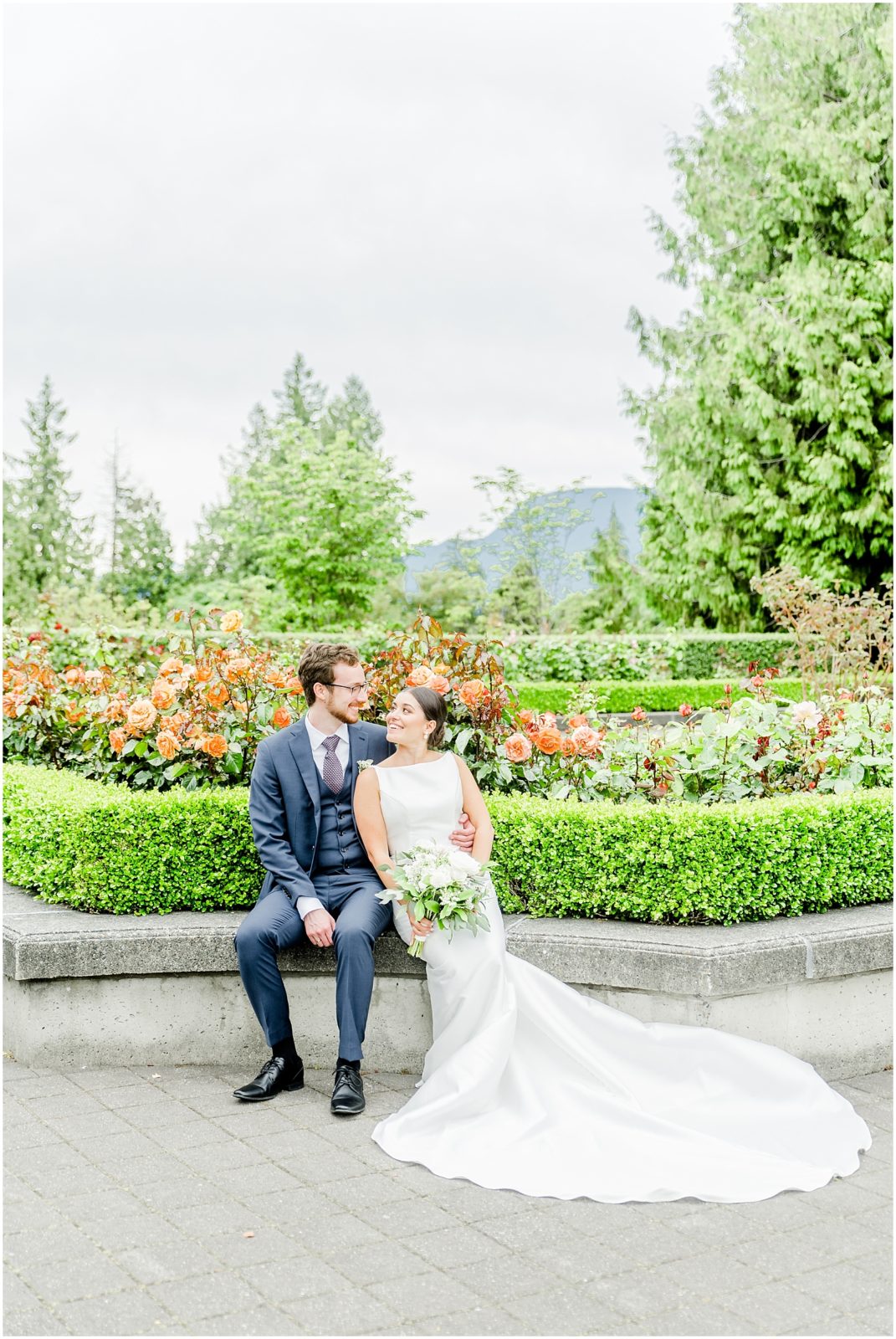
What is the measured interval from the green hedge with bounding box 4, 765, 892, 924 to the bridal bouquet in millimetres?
541

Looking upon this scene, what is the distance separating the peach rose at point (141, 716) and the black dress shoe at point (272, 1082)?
1.66 m

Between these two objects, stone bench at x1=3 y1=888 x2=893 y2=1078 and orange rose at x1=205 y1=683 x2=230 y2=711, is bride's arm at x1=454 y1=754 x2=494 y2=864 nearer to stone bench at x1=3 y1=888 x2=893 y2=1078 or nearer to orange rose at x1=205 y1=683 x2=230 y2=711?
stone bench at x1=3 y1=888 x2=893 y2=1078

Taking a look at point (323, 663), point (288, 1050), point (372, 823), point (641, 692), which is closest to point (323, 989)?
point (288, 1050)

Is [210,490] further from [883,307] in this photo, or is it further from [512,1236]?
[512,1236]

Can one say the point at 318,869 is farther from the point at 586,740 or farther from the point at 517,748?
the point at 586,740

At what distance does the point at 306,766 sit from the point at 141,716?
44.9 inches

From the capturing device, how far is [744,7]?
77.1 feet

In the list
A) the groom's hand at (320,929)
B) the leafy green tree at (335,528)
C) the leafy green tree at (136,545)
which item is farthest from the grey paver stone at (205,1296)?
the leafy green tree at (136,545)

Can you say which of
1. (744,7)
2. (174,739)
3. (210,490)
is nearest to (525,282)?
(210,490)

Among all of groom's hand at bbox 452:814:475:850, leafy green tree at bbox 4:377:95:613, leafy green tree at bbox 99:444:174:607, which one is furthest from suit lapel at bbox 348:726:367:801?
leafy green tree at bbox 99:444:174:607

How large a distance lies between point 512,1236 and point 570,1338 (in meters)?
0.48

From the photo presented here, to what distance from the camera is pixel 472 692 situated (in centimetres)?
537

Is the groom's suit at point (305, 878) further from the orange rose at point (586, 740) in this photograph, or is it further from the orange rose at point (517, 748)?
the orange rose at point (586, 740)

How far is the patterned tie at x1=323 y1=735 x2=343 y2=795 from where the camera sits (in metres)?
4.62
